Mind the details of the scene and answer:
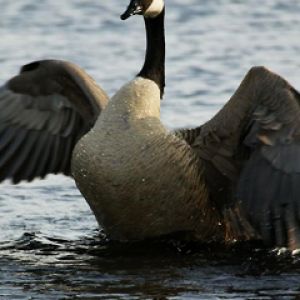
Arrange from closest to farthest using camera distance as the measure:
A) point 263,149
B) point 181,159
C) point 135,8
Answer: point 263,149
point 181,159
point 135,8

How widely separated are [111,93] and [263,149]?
531cm

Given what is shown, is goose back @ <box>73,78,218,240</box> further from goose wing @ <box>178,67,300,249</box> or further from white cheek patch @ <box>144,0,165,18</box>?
white cheek patch @ <box>144,0,165,18</box>

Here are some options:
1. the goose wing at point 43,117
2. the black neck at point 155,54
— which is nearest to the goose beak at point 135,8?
the black neck at point 155,54

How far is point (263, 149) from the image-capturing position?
8.61 metres

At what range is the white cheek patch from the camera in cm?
943

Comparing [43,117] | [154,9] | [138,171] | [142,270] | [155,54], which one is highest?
[154,9]

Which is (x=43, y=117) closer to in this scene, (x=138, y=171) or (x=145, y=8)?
(x=145, y=8)

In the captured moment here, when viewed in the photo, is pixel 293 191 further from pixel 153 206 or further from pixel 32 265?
pixel 32 265

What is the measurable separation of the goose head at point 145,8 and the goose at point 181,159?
0.01 m

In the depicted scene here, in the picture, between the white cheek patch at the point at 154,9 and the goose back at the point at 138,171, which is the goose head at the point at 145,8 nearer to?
the white cheek patch at the point at 154,9

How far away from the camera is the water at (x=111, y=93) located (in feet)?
27.2

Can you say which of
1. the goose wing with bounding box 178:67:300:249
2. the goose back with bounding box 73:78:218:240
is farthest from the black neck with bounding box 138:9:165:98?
the goose wing with bounding box 178:67:300:249

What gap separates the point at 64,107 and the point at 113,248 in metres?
1.37

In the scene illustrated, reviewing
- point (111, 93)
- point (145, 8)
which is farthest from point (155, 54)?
point (111, 93)
